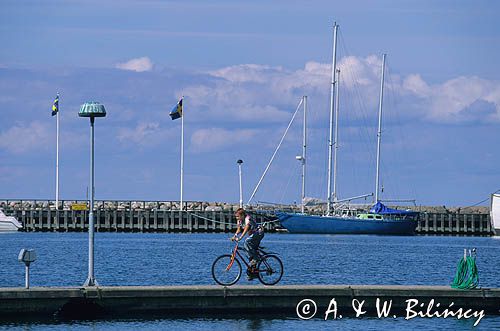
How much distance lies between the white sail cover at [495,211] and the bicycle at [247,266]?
8130cm

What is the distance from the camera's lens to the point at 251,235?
33312mm

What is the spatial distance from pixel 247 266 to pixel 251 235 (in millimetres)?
1067

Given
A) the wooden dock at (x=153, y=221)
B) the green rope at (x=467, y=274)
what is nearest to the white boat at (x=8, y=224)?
the wooden dock at (x=153, y=221)

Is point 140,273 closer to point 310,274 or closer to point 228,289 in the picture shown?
point 310,274

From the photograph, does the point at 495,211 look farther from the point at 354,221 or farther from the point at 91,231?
the point at 91,231

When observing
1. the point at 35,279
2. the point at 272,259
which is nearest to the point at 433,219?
the point at 35,279

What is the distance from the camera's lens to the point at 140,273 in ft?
180

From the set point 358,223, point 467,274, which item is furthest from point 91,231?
point 358,223

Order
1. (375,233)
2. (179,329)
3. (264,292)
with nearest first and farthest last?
(179,329)
(264,292)
(375,233)

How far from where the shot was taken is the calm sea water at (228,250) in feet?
103

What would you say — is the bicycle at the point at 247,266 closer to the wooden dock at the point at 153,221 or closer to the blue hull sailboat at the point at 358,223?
the blue hull sailboat at the point at 358,223

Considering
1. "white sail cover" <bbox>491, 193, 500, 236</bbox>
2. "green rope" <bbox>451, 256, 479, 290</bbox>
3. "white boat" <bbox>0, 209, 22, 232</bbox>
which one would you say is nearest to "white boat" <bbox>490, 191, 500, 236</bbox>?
"white sail cover" <bbox>491, 193, 500, 236</bbox>

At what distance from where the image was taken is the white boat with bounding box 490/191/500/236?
113 metres

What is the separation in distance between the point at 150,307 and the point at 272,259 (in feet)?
12.5
